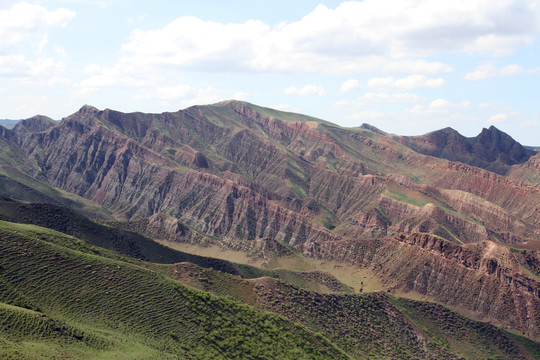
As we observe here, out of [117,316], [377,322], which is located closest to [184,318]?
[117,316]

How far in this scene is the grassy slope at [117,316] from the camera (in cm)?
8825

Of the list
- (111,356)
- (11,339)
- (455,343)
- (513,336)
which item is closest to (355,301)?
(455,343)

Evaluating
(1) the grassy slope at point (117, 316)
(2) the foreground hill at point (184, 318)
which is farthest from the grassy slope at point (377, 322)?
(1) the grassy slope at point (117, 316)

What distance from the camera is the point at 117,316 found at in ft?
348

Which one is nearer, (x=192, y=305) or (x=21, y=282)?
(x=21, y=282)

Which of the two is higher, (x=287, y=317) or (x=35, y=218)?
(x=35, y=218)

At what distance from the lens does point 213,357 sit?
107 meters

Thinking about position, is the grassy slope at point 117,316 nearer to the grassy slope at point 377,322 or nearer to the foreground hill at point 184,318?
the foreground hill at point 184,318

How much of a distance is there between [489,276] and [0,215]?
177 m

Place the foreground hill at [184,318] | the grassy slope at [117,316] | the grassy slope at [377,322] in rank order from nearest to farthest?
the grassy slope at [117,316]
the foreground hill at [184,318]
the grassy slope at [377,322]

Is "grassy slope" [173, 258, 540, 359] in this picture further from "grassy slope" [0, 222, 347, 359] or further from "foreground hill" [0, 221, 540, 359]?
"grassy slope" [0, 222, 347, 359]

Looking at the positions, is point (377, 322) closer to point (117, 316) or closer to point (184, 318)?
point (184, 318)

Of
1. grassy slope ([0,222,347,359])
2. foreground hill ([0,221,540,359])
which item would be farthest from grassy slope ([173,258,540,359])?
grassy slope ([0,222,347,359])

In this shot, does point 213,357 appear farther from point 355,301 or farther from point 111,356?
point 355,301
